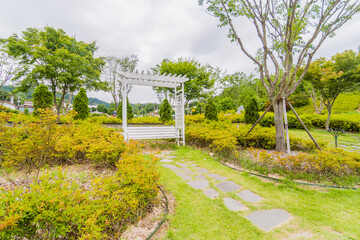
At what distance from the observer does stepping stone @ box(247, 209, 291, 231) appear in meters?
1.65

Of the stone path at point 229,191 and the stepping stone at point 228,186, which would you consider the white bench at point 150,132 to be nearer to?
the stone path at point 229,191

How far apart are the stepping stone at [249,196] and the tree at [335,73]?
10.7 metres

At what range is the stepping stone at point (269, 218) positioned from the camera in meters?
1.65

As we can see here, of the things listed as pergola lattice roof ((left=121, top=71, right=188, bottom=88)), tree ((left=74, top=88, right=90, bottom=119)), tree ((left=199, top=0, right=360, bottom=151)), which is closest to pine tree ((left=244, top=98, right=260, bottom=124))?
tree ((left=199, top=0, right=360, bottom=151))

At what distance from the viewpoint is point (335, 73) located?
29.7 ft

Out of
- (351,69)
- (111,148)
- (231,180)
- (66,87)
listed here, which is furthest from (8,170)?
(351,69)

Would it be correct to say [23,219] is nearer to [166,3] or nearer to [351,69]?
[166,3]

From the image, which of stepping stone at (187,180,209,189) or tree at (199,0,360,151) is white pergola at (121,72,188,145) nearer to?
tree at (199,0,360,151)

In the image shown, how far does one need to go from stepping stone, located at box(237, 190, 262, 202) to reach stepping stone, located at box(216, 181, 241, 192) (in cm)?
14

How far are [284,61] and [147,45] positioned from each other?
403 inches

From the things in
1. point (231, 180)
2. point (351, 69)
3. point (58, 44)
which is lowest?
point (231, 180)

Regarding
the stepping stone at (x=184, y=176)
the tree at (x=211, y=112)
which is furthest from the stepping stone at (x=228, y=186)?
the tree at (x=211, y=112)

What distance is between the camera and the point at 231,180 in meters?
2.82

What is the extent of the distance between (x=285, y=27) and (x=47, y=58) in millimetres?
11955
